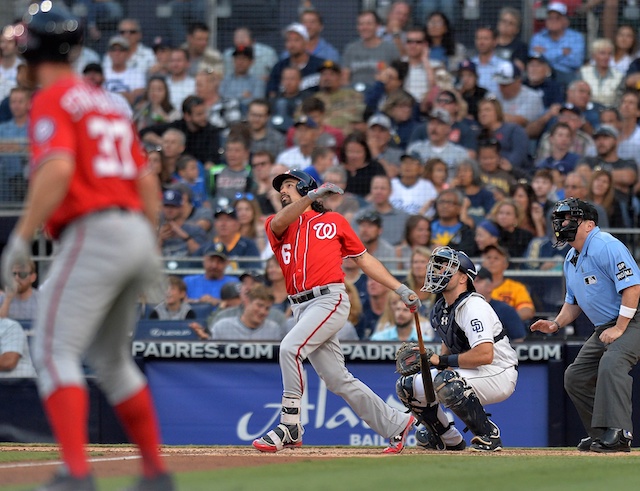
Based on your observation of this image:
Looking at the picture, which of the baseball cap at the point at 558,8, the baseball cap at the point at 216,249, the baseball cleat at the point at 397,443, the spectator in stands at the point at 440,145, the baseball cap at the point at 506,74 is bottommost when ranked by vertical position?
the baseball cleat at the point at 397,443

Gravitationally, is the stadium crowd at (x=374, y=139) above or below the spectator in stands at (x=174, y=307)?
above

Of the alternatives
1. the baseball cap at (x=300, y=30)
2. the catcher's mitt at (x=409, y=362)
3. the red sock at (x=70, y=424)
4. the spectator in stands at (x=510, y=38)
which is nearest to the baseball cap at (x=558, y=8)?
the spectator in stands at (x=510, y=38)

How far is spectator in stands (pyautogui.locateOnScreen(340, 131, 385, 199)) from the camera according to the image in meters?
12.9

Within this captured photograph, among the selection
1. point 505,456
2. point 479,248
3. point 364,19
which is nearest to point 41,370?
point 505,456

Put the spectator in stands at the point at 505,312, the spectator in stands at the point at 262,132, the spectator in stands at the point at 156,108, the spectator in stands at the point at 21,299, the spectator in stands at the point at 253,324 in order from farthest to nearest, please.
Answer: the spectator in stands at the point at 156,108 → the spectator in stands at the point at 262,132 → the spectator in stands at the point at 21,299 → the spectator in stands at the point at 253,324 → the spectator in stands at the point at 505,312

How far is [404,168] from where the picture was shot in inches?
500

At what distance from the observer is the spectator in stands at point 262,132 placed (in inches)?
542

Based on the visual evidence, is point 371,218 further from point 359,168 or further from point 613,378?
point 613,378

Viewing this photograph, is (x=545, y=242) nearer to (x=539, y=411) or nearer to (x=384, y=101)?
(x=539, y=411)

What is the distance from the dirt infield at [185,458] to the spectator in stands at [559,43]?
815 cm

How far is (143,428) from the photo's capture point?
4598 millimetres

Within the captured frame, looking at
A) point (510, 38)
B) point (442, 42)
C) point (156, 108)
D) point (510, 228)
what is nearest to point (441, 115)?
point (510, 228)

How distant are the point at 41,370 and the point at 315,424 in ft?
19.4

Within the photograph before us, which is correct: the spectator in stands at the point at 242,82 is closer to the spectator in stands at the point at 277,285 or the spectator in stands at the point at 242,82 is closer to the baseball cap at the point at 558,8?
the baseball cap at the point at 558,8
